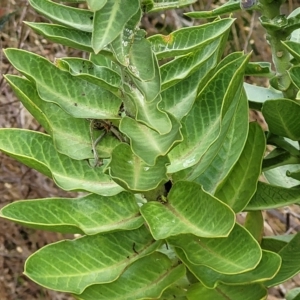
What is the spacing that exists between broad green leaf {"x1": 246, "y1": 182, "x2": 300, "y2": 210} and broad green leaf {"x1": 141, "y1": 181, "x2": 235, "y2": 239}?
15cm

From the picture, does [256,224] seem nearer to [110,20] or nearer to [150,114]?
[150,114]

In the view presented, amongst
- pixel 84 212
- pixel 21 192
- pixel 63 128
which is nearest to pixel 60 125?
pixel 63 128

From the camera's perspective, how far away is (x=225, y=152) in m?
0.98

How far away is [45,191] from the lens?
2.98 metres

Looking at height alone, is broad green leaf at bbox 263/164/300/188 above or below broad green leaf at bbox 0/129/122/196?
below

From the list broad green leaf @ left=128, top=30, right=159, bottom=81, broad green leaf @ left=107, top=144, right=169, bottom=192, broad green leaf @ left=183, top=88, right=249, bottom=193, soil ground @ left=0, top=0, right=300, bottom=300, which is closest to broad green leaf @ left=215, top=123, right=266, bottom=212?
broad green leaf @ left=183, top=88, right=249, bottom=193

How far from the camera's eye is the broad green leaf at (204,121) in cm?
91

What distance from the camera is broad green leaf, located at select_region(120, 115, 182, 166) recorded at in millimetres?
821

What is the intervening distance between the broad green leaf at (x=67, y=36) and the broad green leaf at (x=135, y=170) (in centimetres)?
14

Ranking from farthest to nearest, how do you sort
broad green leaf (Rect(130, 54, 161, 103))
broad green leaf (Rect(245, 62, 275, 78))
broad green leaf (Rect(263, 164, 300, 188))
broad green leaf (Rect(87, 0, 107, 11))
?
1. broad green leaf (Rect(263, 164, 300, 188))
2. broad green leaf (Rect(245, 62, 275, 78))
3. broad green leaf (Rect(130, 54, 161, 103))
4. broad green leaf (Rect(87, 0, 107, 11))

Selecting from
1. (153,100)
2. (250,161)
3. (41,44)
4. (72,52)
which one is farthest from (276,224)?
(153,100)

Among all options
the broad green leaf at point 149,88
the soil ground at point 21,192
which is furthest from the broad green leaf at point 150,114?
the soil ground at point 21,192

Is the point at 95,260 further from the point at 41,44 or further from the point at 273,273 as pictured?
the point at 41,44

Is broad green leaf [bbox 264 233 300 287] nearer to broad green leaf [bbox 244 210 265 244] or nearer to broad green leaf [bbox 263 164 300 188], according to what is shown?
broad green leaf [bbox 244 210 265 244]
